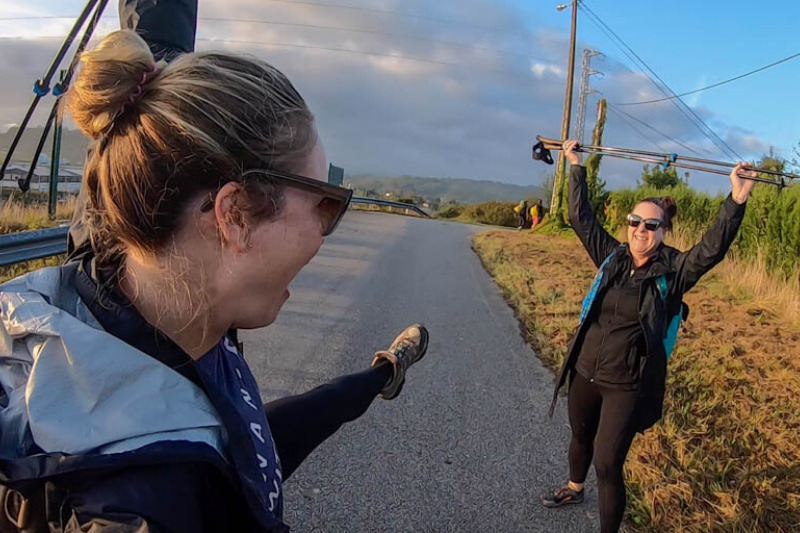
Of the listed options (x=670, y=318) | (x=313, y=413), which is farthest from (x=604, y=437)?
(x=313, y=413)

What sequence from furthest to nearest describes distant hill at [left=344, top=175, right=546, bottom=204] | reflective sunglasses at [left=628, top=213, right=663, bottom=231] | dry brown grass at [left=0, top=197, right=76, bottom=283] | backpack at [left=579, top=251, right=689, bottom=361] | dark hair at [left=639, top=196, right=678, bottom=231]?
distant hill at [left=344, top=175, right=546, bottom=204], dry brown grass at [left=0, top=197, right=76, bottom=283], dark hair at [left=639, top=196, right=678, bottom=231], reflective sunglasses at [left=628, top=213, right=663, bottom=231], backpack at [left=579, top=251, right=689, bottom=361]

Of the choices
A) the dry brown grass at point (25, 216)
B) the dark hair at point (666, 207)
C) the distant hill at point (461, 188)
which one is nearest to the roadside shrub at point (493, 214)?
the dry brown grass at point (25, 216)

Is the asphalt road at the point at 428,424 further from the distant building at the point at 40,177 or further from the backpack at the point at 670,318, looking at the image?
the distant building at the point at 40,177

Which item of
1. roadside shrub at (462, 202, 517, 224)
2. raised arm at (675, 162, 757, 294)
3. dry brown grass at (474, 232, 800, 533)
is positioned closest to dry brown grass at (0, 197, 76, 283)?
dry brown grass at (474, 232, 800, 533)

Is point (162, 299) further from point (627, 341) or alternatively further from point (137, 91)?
point (627, 341)

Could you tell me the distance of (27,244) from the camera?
3980mm

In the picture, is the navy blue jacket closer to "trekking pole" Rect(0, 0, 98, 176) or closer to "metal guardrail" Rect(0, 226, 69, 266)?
"trekking pole" Rect(0, 0, 98, 176)

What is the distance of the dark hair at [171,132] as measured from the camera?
3.31 feet

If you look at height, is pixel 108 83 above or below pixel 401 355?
above

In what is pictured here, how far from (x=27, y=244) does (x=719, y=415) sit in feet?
17.7

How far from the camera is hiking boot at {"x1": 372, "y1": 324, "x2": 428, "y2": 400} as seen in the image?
212 centimetres

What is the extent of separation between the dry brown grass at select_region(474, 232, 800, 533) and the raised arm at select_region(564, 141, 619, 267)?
1438 millimetres

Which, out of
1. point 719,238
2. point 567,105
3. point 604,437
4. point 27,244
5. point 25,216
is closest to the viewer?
point 604,437

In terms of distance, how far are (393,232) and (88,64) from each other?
18.3 meters
